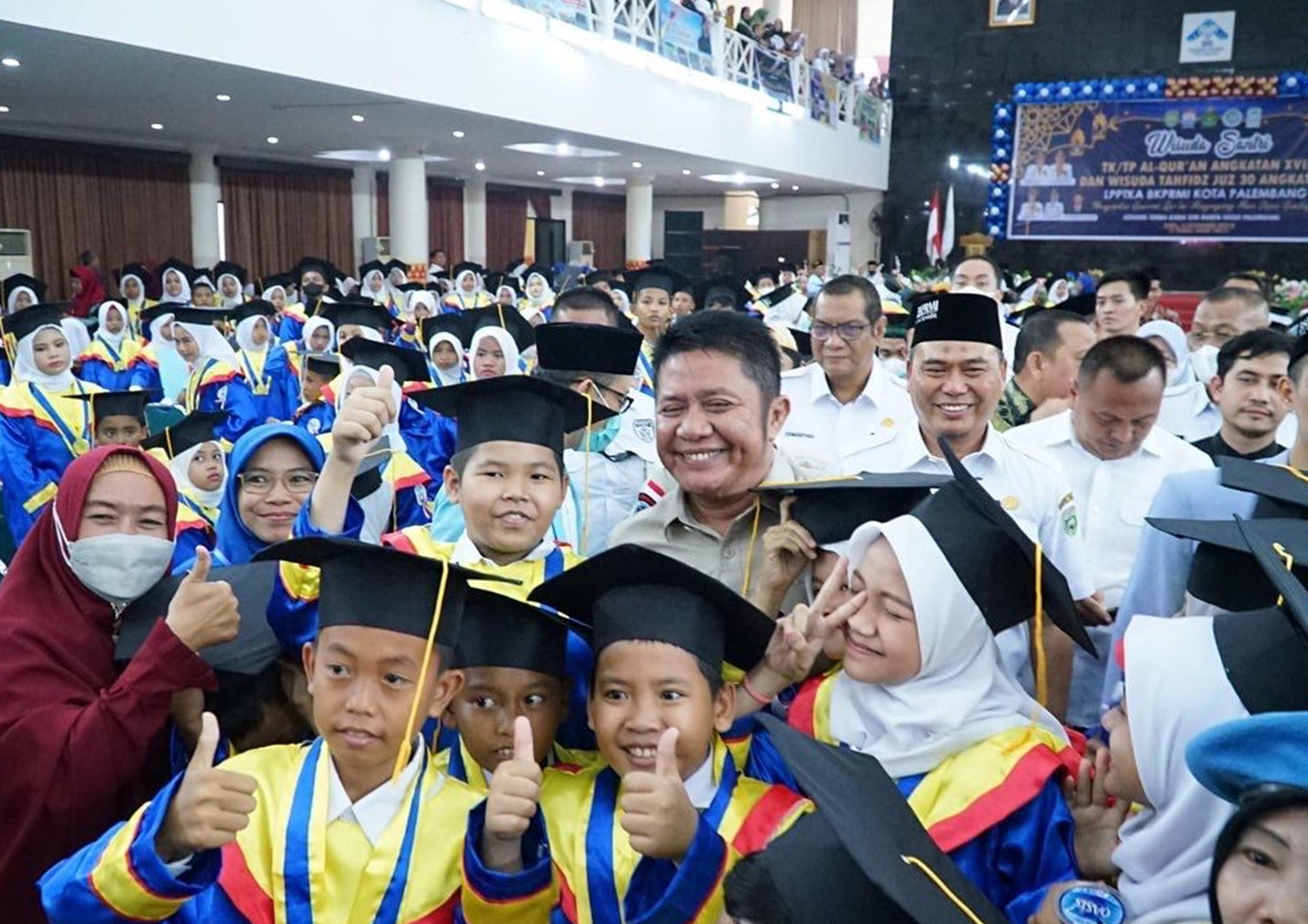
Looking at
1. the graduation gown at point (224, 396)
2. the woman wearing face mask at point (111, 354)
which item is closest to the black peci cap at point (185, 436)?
the graduation gown at point (224, 396)

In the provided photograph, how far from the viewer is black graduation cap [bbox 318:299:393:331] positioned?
8.74m

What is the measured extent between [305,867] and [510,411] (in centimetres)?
108

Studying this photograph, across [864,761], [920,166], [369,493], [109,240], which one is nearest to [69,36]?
[369,493]

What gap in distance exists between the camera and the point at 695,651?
6.47ft

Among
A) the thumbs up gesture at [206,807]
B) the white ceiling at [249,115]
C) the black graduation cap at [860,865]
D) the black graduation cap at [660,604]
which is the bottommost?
the thumbs up gesture at [206,807]

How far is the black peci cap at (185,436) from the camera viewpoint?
518cm

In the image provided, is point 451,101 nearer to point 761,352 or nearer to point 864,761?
point 761,352

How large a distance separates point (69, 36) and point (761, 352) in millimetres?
7755

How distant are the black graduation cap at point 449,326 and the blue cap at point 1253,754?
7.14m

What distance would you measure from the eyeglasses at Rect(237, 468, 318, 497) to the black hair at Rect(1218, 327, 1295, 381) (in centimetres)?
308

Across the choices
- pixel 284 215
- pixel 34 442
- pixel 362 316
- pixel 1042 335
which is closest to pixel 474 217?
pixel 284 215

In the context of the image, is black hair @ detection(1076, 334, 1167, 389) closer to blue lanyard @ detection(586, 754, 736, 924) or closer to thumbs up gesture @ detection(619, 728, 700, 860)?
blue lanyard @ detection(586, 754, 736, 924)

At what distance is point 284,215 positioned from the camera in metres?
20.6

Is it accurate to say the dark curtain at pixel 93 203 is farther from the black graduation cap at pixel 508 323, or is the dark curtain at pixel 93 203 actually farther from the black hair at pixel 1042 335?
the black hair at pixel 1042 335
